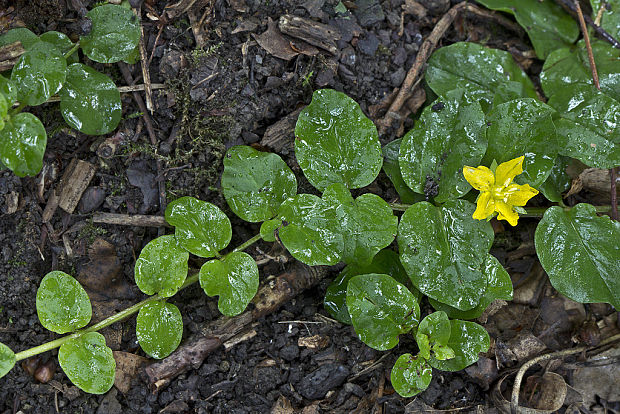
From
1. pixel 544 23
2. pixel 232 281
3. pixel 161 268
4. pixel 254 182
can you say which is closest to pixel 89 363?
pixel 161 268

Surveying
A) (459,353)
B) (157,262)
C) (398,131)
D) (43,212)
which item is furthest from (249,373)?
(398,131)

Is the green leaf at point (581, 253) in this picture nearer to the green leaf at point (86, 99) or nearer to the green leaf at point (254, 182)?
the green leaf at point (254, 182)

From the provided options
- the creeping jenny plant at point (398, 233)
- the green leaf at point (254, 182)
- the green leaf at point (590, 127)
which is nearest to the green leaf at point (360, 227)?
the creeping jenny plant at point (398, 233)

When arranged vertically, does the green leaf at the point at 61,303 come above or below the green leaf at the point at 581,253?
below

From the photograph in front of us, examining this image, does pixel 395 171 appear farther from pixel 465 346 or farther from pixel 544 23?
pixel 544 23

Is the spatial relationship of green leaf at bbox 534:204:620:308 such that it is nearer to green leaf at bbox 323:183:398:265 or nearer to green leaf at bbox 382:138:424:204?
green leaf at bbox 382:138:424:204

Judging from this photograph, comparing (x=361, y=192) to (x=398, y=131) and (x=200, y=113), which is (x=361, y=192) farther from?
(x=200, y=113)
